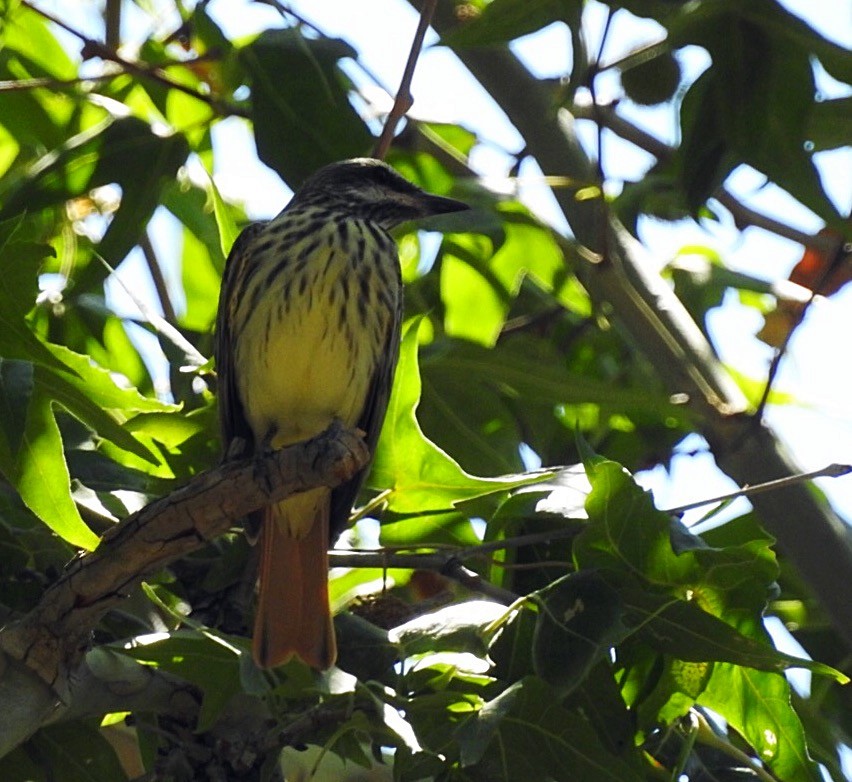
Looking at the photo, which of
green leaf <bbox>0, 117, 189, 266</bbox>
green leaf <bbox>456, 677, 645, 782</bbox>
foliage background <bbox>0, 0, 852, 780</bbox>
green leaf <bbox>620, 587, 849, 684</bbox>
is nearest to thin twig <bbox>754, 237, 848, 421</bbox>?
foliage background <bbox>0, 0, 852, 780</bbox>

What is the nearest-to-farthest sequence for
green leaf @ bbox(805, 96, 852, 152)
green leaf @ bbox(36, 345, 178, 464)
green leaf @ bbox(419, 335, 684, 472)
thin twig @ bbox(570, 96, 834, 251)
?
1. green leaf @ bbox(36, 345, 178, 464)
2. green leaf @ bbox(805, 96, 852, 152)
3. green leaf @ bbox(419, 335, 684, 472)
4. thin twig @ bbox(570, 96, 834, 251)

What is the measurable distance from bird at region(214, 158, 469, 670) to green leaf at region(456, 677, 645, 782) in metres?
0.97

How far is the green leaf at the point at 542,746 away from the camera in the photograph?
2957 millimetres

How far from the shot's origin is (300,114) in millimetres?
4008

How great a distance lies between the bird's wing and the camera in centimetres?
396

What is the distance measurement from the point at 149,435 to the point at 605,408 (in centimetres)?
110

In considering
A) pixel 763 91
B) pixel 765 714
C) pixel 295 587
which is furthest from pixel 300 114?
pixel 765 714

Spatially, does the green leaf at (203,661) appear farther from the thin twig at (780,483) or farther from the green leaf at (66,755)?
the thin twig at (780,483)

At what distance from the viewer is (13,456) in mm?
2979

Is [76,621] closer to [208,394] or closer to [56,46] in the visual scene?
[208,394]

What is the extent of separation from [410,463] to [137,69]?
1.36 metres

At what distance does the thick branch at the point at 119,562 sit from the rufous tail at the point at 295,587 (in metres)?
0.35

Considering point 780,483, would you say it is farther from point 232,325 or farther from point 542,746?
point 232,325

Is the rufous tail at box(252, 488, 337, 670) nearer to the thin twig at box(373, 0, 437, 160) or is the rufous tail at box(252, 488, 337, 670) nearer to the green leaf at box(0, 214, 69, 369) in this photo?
the green leaf at box(0, 214, 69, 369)
